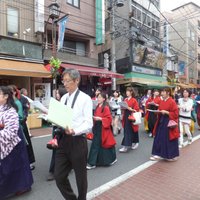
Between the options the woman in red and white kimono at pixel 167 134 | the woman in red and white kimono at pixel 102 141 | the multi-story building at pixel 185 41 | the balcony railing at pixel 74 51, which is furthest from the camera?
the multi-story building at pixel 185 41

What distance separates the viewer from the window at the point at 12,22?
12994 millimetres

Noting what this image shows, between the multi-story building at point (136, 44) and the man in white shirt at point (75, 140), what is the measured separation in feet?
54.2

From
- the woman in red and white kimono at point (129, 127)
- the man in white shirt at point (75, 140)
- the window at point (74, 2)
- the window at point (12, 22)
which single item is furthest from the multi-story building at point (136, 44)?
the man in white shirt at point (75, 140)

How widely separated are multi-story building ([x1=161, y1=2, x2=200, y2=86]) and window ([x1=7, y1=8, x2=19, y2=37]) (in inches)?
962

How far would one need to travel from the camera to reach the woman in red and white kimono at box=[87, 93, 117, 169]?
18.2 ft

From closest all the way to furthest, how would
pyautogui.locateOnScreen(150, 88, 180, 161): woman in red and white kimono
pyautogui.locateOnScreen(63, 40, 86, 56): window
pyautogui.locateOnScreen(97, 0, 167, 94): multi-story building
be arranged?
pyautogui.locateOnScreen(150, 88, 180, 161): woman in red and white kimono, pyautogui.locateOnScreen(63, 40, 86, 56): window, pyautogui.locateOnScreen(97, 0, 167, 94): multi-story building

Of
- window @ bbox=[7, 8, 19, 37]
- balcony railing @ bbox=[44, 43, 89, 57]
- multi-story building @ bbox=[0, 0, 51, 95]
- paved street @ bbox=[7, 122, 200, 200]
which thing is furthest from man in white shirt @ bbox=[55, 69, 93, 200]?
balcony railing @ bbox=[44, 43, 89, 57]

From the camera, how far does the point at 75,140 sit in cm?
296

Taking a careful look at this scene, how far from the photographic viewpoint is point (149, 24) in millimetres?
24953

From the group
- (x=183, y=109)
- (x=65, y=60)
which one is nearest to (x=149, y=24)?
(x=65, y=60)

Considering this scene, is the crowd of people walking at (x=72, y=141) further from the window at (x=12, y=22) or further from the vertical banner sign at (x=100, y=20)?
the vertical banner sign at (x=100, y=20)

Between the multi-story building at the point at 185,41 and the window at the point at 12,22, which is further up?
the multi-story building at the point at 185,41

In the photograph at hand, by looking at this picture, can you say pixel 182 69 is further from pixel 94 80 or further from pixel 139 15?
pixel 94 80

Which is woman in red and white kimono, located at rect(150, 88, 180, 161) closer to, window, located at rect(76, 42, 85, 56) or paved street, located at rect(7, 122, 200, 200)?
paved street, located at rect(7, 122, 200, 200)
